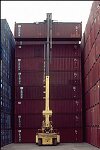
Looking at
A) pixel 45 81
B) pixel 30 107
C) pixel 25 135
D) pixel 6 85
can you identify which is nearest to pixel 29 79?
pixel 45 81

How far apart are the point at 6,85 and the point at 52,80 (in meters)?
5.80

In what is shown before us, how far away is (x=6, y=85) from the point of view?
3462cm

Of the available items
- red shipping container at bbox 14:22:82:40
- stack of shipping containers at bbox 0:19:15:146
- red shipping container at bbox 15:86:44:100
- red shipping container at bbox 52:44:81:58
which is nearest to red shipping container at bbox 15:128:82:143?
stack of shipping containers at bbox 0:19:15:146

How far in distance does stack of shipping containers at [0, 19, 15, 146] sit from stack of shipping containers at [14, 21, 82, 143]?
1.00 m

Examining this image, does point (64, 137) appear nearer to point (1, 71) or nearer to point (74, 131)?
point (74, 131)

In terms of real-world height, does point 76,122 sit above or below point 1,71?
below

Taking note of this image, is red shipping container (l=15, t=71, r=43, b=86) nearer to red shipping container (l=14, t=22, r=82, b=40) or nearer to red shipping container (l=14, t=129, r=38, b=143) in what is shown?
red shipping container (l=14, t=22, r=82, b=40)

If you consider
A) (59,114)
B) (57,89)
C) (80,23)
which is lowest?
(59,114)

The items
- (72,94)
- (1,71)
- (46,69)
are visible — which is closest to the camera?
(1,71)

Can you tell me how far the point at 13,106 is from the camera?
39.4 meters

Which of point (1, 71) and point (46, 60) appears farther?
point (46, 60)

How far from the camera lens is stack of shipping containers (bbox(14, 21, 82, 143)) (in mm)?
37312

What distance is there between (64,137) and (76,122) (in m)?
2.01

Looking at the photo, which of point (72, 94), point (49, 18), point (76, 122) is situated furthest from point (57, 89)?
point (49, 18)
